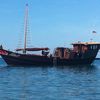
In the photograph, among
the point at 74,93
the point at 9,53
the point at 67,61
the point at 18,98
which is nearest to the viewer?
the point at 18,98

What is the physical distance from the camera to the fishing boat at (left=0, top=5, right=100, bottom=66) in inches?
3482

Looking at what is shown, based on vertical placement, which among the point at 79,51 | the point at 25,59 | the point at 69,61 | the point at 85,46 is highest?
the point at 85,46

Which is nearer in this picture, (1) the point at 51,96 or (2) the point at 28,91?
(1) the point at 51,96

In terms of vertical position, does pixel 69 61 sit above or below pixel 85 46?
below

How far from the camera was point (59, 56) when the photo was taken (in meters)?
93.6

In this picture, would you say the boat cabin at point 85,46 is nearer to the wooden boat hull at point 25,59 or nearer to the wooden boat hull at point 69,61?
the wooden boat hull at point 69,61

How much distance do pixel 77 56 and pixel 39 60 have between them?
906 cm

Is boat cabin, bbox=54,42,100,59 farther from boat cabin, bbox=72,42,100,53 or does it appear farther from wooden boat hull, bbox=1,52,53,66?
wooden boat hull, bbox=1,52,53,66

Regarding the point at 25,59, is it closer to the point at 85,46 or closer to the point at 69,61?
the point at 69,61

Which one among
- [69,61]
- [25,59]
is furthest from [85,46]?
[25,59]

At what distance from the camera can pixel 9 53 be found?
284 feet

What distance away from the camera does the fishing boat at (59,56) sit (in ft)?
290

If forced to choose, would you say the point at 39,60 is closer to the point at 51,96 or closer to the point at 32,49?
the point at 32,49

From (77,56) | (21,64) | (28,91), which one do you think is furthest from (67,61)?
(28,91)
